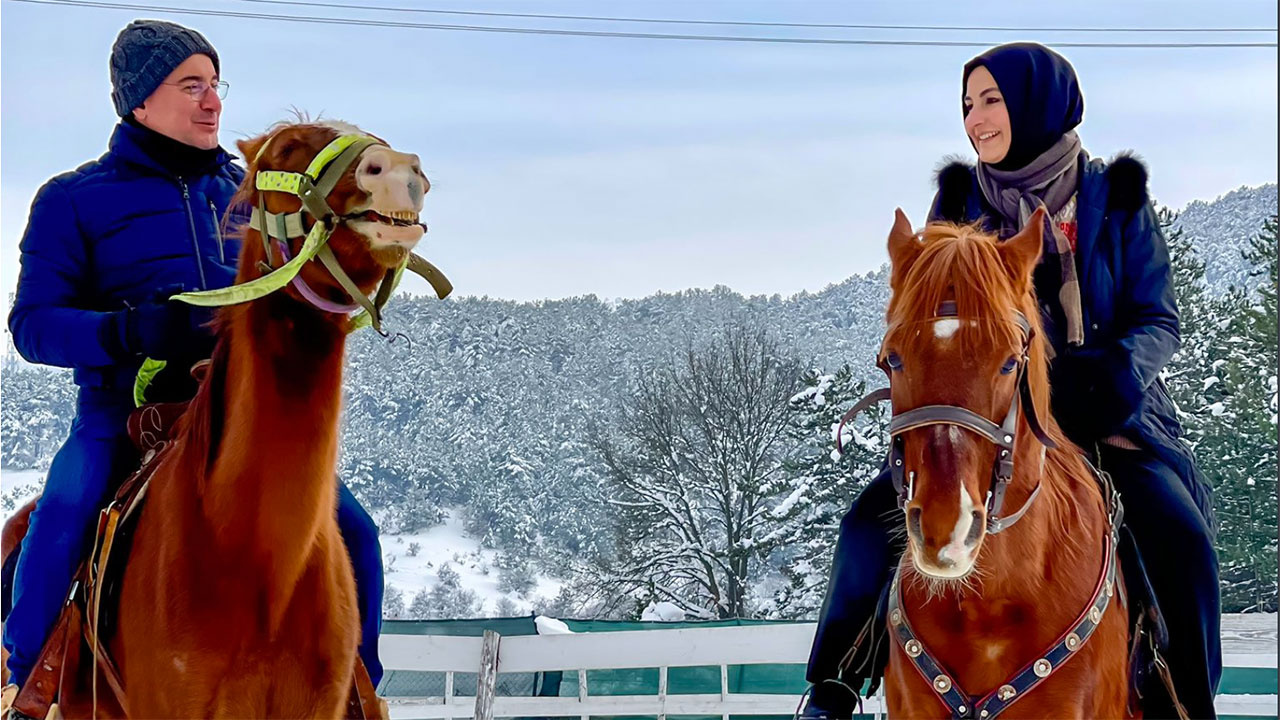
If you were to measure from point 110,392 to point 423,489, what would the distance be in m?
15.2

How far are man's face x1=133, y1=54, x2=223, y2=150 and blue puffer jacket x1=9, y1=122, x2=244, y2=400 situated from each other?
0.06 metres

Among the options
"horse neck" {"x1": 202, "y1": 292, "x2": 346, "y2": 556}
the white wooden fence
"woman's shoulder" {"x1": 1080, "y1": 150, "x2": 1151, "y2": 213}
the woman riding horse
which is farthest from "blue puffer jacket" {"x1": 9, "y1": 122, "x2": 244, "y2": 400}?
the white wooden fence

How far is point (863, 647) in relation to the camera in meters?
2.62

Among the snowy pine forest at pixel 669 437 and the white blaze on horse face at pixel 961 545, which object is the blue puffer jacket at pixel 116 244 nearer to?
the white blaze on horse face at pixel 961 545

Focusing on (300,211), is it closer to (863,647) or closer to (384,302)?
(384,302)

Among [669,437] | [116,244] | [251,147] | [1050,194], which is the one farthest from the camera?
[669,437]

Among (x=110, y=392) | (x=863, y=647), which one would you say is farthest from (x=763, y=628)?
(x=110, y=392)

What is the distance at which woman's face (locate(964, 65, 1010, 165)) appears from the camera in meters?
2.67

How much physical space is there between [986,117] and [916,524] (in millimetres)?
1210

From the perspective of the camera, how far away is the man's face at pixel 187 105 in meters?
2.63

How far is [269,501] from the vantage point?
210 cm

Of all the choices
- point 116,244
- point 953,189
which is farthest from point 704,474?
point 116,244

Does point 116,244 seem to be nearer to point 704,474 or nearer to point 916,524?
point 916,524

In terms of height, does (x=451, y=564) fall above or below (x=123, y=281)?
below
